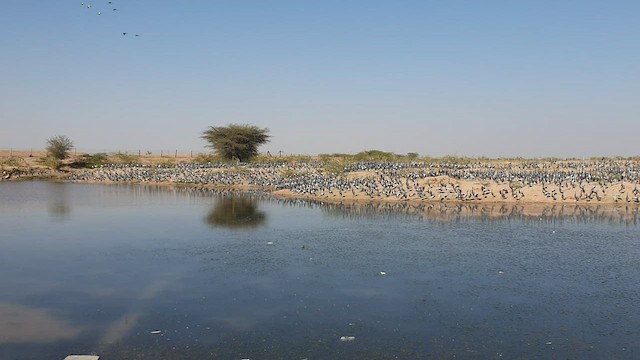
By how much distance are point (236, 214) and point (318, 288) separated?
1531 cm

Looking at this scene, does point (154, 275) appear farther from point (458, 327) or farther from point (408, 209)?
point (408, 209)

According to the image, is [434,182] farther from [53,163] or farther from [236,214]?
[53,163]

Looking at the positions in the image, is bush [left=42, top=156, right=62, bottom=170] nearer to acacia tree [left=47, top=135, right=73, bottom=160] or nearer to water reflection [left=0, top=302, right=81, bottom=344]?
acacia tree [left=47, top=135, right=73, bottom=160]

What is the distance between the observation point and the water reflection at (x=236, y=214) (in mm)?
24297

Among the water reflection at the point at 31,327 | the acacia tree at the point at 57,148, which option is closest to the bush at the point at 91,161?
the acacia tree at the point at 57,148

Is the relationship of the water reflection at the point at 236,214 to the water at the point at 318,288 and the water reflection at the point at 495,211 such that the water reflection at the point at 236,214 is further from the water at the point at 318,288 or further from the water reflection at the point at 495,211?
the water reflection at the point at 495,211

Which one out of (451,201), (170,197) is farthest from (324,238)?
(170,197)

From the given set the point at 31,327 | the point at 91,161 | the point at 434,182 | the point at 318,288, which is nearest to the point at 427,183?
the point at 434,182

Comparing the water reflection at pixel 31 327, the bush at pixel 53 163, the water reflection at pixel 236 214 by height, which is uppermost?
the bush at pixel 53 163

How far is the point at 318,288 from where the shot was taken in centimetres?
1333

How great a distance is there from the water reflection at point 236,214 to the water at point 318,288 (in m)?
0.30

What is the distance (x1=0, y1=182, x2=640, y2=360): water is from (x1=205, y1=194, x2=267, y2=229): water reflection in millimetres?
300

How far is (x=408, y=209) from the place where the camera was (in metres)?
30.0

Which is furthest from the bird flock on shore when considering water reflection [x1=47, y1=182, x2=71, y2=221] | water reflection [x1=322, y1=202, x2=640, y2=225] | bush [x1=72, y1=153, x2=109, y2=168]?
bush [x1=72, y1=153, x2=109, y2=168]
